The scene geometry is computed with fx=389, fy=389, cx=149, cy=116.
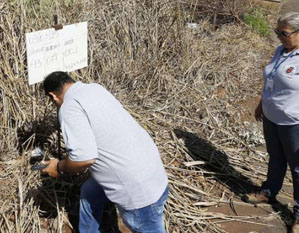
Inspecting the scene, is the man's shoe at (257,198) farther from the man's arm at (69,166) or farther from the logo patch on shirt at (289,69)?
the man's arm at (69,166)

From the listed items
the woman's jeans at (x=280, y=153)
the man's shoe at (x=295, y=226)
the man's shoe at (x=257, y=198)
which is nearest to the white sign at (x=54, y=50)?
the woman's jeans at (x=280, y=153)

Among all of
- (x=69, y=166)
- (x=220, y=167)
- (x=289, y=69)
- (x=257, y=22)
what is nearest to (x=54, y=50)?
(x=69, y=166)

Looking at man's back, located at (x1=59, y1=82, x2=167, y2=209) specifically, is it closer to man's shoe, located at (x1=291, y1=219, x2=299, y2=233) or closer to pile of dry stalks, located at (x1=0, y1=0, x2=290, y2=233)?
pile of dry stalks, located at (x1=0, y1=0, x2=290, y2=233)

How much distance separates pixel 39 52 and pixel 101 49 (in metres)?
1.60

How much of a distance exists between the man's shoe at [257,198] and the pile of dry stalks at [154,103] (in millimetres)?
131

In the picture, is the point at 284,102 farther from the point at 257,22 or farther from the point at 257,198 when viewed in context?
the point at 257,22

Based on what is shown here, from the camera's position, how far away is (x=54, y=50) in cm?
314

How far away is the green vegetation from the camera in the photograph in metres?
8.54

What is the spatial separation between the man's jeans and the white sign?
3.41 feet

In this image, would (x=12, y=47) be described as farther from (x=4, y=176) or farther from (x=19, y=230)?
(x=19, y=230)

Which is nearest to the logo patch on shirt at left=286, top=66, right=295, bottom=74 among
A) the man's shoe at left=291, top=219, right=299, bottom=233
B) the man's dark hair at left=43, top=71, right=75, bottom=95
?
the man's shoe at left=291, top=219, right=299, bottom=233

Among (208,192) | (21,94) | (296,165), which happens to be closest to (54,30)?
(21,94)

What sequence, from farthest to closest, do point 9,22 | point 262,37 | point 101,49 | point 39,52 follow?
point 262,37 → point 101,49 → point 9,22 → point 39,52

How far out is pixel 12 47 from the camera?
3.35m
